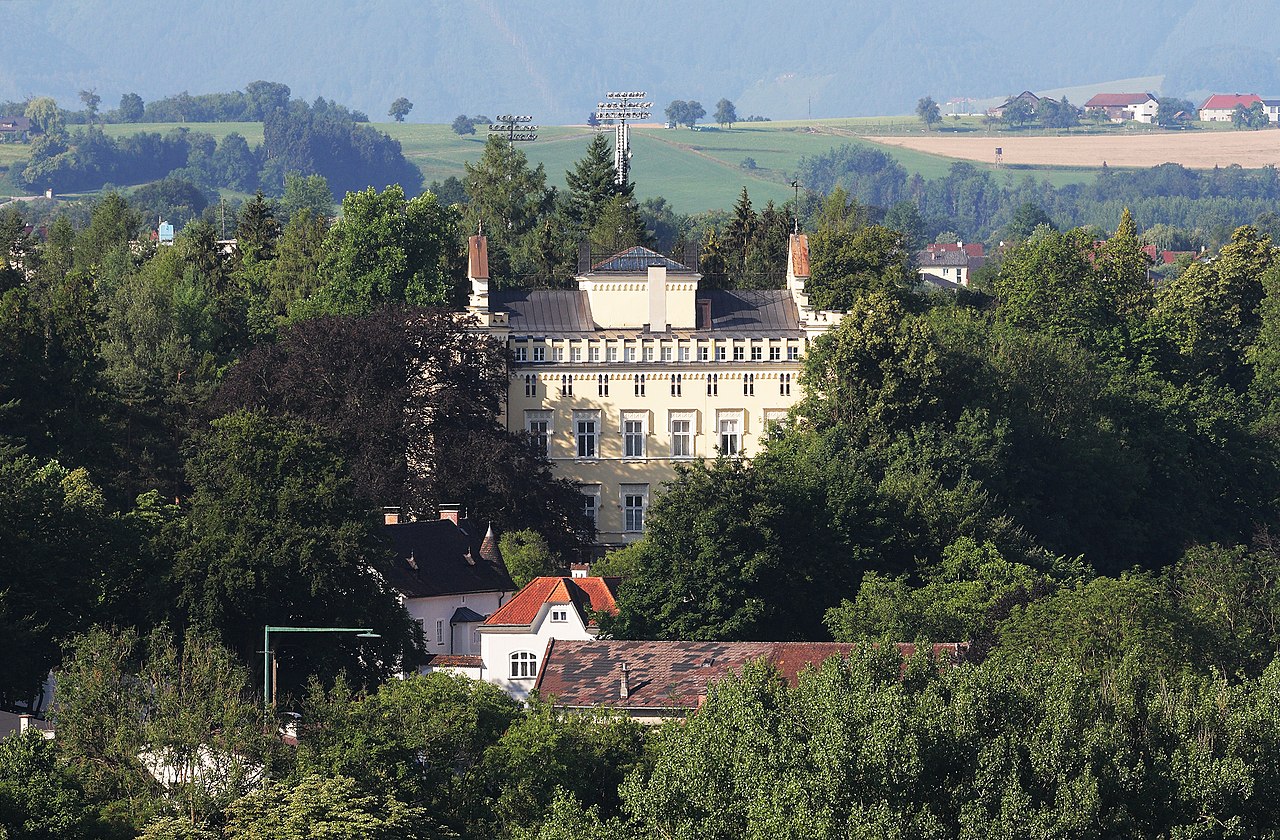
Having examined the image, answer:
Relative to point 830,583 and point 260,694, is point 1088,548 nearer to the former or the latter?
point 830,583

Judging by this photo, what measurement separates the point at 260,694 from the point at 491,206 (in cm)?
7608

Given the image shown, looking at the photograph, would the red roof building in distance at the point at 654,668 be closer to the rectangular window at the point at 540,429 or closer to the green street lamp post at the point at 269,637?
the green street lamp post at the point at 269,637

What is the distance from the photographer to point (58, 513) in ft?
218

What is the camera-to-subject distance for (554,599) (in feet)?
246

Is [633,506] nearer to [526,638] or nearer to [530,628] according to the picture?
[530,628]

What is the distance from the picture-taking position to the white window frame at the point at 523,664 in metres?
71.4

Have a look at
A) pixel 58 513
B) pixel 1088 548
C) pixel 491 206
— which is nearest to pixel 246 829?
pixel 58 513

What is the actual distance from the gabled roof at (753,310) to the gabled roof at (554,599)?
25.2 m

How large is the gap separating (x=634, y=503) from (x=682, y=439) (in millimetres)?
2976

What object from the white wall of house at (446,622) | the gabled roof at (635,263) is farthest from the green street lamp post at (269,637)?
the gabled roof at (635,263)

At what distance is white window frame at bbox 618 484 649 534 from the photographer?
102 meters

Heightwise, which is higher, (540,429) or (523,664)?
(540,429)

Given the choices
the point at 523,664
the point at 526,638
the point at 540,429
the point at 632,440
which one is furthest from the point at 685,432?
the point at 523,664

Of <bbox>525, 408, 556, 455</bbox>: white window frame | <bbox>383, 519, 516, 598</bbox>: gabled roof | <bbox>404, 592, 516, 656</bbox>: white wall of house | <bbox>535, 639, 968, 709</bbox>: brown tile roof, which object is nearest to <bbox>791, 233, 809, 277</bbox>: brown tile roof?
<bbox>525, 408, 556, 455</bbox>: white window frame
